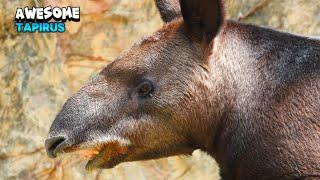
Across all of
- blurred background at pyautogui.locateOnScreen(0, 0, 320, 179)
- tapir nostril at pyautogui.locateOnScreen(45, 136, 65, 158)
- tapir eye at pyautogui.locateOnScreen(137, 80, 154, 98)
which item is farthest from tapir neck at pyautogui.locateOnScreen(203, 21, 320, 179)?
blurred background at pyautogui.locateOnScreen(0, 0, 320, 179)

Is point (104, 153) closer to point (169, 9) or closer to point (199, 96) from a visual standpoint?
point (199, 96)

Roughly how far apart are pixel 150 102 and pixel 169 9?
59 cm

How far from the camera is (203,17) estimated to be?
3.31m

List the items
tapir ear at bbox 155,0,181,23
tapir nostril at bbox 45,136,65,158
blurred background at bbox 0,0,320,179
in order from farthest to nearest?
blurred background at bbox 0,0,320,179, tapir ear at bbox 155,0,181,23, tapir nostril at bbox 45,136,65,158

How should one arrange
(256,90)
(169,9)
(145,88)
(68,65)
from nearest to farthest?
(256,90)
(145,88)
(169,9)
(68,65)

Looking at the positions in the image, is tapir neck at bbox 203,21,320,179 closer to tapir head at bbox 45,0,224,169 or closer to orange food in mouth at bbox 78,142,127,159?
tapir head at bbox 45,0,224,169

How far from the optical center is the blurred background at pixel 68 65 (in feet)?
23.3

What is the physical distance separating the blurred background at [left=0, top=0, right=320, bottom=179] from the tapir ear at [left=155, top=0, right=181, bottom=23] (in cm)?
337

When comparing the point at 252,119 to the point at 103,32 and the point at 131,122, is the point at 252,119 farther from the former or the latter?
the point at 103,32

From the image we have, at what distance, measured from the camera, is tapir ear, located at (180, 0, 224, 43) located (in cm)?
328

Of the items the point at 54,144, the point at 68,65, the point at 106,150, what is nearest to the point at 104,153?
the point at 106,150

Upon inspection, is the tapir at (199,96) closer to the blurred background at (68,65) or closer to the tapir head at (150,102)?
the tapir head at (150,102)

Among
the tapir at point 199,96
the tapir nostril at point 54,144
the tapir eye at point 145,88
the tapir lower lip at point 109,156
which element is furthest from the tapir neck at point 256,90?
the tapir nostril at point 54,144

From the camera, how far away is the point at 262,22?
7.33 meters
